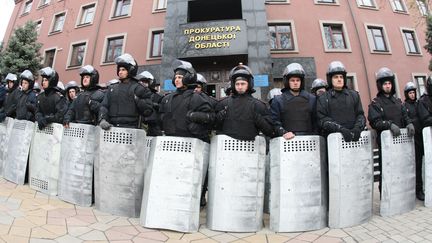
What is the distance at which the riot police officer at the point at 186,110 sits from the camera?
3680 millimetres

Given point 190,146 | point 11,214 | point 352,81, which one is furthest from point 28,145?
point 352,81

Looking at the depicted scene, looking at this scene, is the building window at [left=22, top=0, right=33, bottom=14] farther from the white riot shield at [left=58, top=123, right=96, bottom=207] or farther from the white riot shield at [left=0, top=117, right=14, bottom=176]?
the white riot shield at [left=58, top=123, right=96, bottom=207]

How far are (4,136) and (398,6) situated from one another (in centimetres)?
2383

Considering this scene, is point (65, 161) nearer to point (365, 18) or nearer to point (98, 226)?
point (98, 226)

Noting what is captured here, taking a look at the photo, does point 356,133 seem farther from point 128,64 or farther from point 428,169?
point 128,64

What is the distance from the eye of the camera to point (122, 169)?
3812 mm

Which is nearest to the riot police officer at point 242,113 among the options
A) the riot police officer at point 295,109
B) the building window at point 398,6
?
the riot police officer at point 295,109

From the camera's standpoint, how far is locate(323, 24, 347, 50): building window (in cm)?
1638

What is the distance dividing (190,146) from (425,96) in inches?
194

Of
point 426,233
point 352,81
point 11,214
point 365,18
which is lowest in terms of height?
point 426,233

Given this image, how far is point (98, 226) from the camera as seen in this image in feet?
11.3

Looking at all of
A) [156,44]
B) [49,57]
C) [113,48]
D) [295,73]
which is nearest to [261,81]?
[156,44]

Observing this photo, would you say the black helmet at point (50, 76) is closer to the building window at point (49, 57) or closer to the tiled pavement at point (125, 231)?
the tiled pavement at point (125, 231)

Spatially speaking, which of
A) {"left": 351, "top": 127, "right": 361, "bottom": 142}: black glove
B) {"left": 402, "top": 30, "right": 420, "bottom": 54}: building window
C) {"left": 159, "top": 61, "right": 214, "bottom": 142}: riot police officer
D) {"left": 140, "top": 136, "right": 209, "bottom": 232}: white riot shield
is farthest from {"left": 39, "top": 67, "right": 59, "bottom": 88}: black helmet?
{"left": 402, "top": 30, "right": 420, "bottom": 54}: building window
